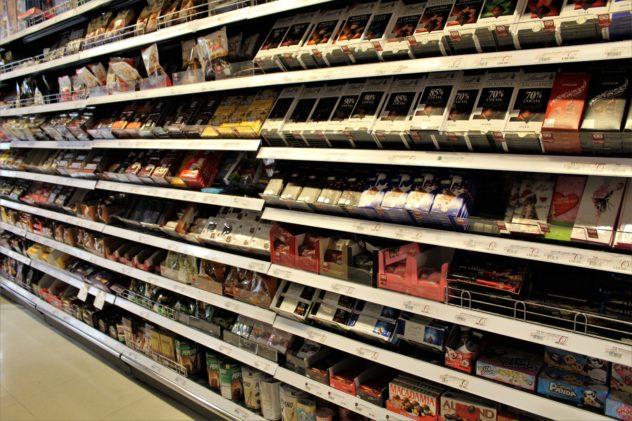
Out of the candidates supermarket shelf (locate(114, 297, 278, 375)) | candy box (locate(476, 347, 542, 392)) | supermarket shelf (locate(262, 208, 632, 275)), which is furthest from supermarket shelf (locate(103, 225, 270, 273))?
candy box (locate(476, 347, 542, 392))

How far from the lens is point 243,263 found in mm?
2326

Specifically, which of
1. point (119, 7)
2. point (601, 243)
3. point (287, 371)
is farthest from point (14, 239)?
point (601, 243)

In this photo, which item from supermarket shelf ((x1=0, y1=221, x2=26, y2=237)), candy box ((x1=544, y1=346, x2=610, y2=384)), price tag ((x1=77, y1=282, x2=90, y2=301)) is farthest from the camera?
supermarket shelf ((x1=0, y1=221, x2=26, y2=237))

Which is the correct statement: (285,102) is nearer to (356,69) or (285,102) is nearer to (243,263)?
(356,69)

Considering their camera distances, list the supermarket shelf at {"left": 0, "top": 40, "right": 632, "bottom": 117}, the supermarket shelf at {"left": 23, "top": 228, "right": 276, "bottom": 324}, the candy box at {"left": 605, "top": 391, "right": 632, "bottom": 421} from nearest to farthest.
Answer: the supermarket shelf at {"left": 0, "top": 40, "right": 632, "bottom": 117} < the candy box at {"left": 605, "top": 391, "right": 632, "bottom": 421} < the supermarket shelf at {"left": 23, "top": 228, "right": 276, "bottom": 324}

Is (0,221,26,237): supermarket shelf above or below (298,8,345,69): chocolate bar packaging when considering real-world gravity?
below

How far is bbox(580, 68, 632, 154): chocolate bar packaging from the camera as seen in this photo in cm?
129

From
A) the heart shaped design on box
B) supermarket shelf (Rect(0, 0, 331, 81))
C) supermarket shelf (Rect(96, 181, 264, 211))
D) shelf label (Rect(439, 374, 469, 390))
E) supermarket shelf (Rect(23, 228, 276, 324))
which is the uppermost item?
supermarket shelf (Rect(0, 0, 331, 81))

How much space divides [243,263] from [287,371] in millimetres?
554

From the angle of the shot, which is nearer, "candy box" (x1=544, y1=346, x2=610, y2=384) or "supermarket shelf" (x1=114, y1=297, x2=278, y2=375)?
"candy box" (x1=544, y1=346, x2=610, y2=384)

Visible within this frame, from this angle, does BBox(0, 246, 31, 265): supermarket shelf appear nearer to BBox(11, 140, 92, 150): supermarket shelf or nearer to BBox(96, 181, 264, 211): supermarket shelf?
BBox(11, 140, 92, 150): supermarket shelf

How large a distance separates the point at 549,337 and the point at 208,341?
1800 millimetres

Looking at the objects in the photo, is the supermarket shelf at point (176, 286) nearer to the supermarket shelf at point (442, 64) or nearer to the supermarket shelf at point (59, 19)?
the supermarket shelf at point (442, 64)

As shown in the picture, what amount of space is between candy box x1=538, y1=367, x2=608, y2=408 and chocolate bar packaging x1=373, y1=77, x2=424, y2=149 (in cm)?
90
